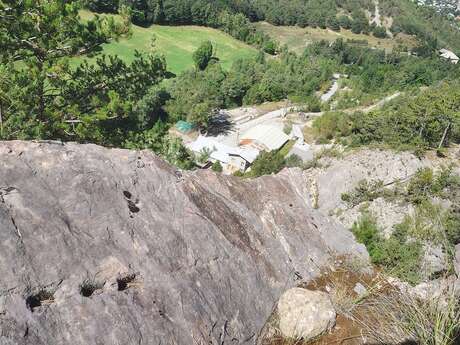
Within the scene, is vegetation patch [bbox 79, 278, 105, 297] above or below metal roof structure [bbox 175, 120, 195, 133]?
above

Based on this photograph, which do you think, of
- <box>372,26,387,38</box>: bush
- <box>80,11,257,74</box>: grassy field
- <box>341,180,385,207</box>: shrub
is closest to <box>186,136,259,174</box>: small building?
<box>341,180,385,207</box>: shrub

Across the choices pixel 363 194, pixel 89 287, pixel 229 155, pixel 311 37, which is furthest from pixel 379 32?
pixel 89 287

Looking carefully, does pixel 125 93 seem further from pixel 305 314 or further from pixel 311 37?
pixel 311 37

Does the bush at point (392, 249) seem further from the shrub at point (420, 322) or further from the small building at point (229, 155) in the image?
the small building at point (229, 155)

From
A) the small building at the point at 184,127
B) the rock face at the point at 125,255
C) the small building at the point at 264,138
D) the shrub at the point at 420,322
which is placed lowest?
the small building at the point at 184,127

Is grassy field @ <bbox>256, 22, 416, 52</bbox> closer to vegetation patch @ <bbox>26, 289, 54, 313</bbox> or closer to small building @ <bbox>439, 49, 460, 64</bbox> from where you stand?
small building @ <bbox>439, 49, 460, 64</bbox>

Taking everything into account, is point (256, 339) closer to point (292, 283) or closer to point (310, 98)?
point (292, 283)

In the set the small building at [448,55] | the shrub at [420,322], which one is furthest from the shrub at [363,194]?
the small building at [448,55]
